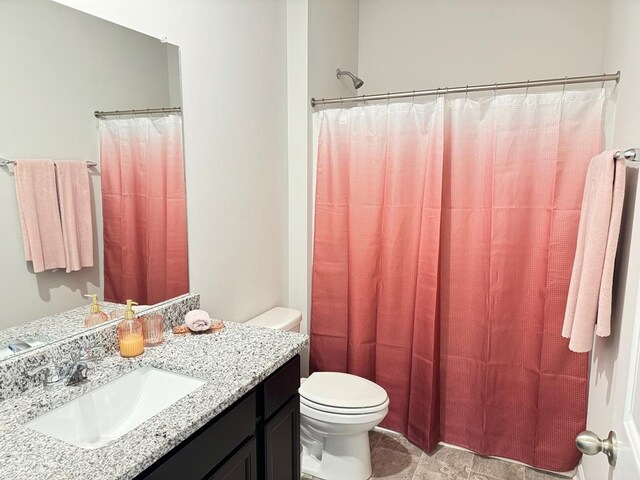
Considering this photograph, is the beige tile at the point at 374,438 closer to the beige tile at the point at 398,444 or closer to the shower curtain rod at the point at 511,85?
the beige tile at the point at 398,444

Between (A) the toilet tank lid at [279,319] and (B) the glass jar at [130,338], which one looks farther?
(A) the toilet tank lid at [279,319]

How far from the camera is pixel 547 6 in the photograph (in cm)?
255

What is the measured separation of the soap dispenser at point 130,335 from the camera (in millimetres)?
1397

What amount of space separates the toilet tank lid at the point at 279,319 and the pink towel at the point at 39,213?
1.09 m

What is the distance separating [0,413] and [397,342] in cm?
186

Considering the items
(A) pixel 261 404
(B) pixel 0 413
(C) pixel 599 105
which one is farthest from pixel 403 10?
(B) pixel 0 413

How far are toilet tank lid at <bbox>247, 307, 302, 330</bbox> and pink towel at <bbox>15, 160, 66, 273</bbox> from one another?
3.57 ft

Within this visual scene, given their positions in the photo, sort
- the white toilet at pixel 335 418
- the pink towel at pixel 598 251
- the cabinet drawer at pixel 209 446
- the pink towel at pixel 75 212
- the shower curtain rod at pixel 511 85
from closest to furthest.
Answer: the cabinet drawer at pixel 209 446 → the pink towel at pixel 75 212 → the pink towel at pixel 598 251 → the shower curtain rod at pixel 511 85 → the white toilet at pixel 335 418

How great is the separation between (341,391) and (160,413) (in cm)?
117

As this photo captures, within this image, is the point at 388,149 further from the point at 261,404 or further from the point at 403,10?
the point at 261,404

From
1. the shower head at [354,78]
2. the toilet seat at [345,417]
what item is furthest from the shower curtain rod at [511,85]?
the toilet seat at [345,417]

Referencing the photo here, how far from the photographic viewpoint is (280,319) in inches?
89.4

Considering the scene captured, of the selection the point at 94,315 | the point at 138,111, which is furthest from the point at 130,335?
the point at 138,111

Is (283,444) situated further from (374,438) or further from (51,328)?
(374,438)
